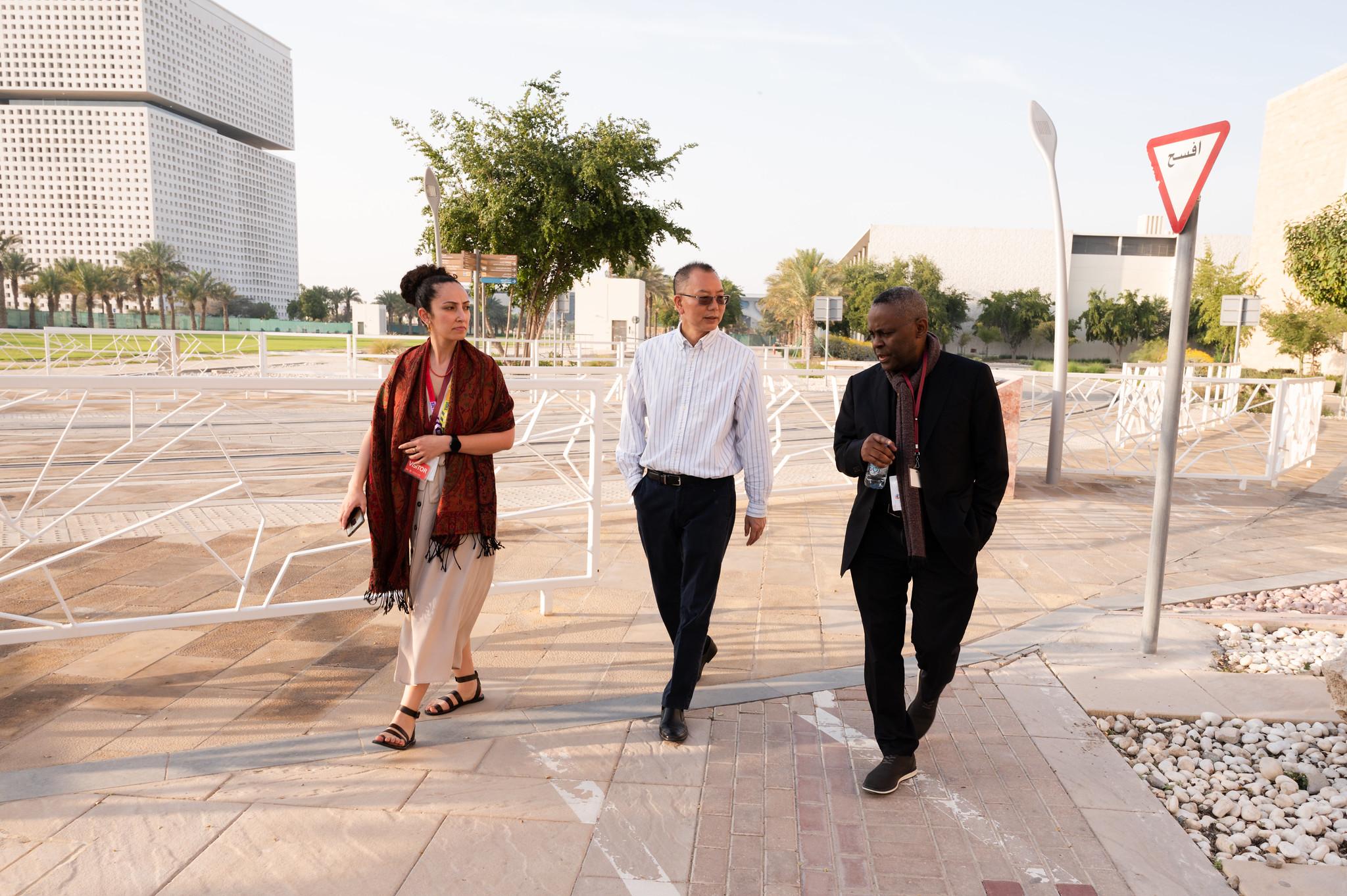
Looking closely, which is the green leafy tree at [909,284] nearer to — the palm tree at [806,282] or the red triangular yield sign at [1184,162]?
the palm tree at [806,282]

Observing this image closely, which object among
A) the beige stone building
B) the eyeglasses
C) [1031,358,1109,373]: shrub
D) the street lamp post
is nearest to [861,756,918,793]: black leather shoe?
the eyeglasses

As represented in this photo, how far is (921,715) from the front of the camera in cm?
Result: 278

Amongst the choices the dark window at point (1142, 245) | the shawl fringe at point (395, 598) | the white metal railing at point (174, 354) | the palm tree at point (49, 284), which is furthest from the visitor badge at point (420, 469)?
the palm tree at point (49, 284)

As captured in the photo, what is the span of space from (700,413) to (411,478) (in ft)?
3.29

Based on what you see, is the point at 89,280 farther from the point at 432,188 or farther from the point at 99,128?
the point at 432,188

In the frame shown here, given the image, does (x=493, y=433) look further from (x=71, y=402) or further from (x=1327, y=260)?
(x=1327, y=260)

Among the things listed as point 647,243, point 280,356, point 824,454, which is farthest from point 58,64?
point 824,454

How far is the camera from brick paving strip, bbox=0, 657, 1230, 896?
223 centimetres

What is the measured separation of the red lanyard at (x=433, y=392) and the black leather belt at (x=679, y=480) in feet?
2.54

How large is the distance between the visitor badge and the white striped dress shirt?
0.65 metres

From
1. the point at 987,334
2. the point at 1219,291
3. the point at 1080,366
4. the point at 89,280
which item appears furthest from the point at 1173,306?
the point at 89,280

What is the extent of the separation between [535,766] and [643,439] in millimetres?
1180

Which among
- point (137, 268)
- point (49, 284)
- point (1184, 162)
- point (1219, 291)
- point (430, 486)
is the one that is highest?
point (137, 268)

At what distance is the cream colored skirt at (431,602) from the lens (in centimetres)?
296
